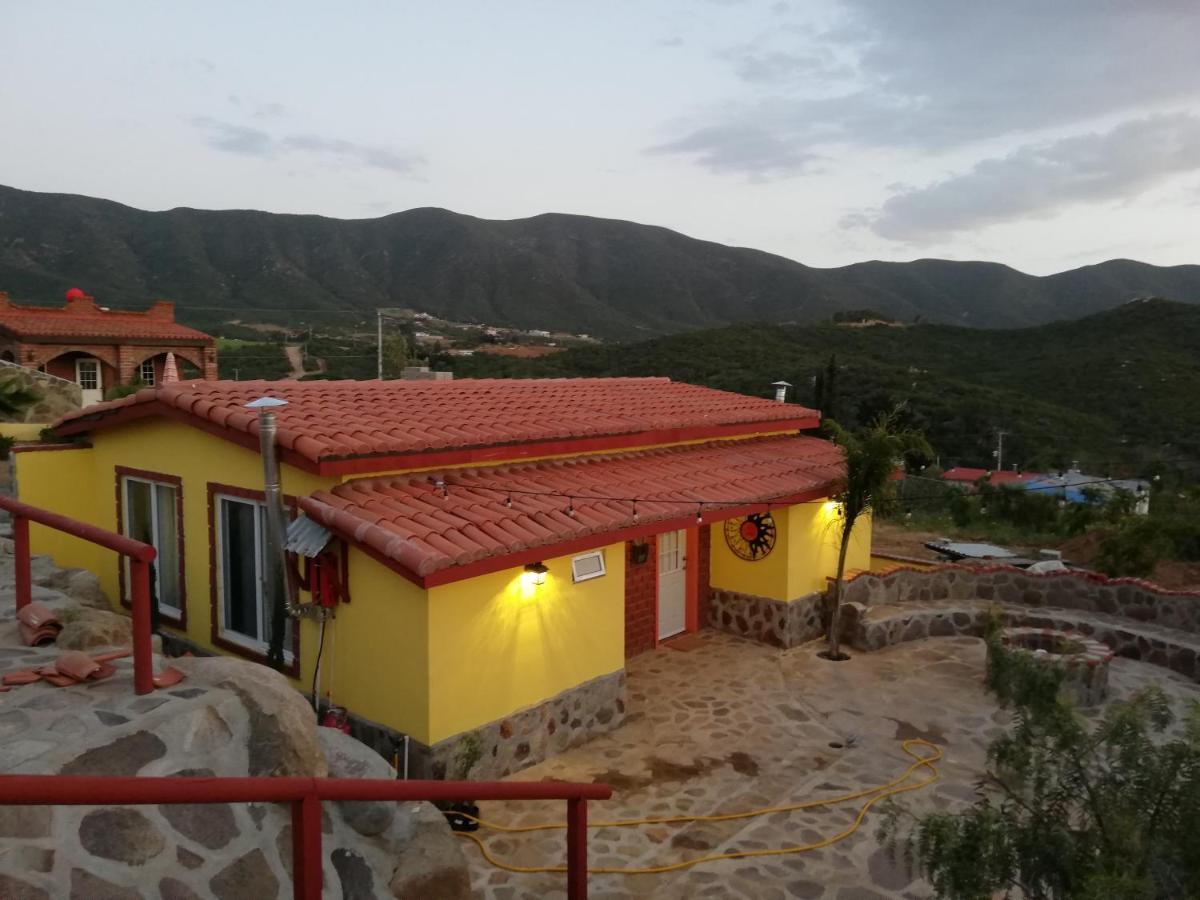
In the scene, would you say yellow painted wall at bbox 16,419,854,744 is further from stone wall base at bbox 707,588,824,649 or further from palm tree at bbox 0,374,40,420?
stone wall base at bbox 707,588,824,649

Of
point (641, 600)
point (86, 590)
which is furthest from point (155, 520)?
point (641, 600)

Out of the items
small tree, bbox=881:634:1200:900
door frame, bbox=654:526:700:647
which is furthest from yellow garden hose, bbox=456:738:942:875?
door frame, bbox=654:526:700:647

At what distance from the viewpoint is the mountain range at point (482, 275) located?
2874 inches

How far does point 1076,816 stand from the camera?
4180 mm

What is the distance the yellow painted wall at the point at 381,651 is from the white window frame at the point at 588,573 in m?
1.86

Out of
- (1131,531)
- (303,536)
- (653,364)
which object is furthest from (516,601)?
(653,364)

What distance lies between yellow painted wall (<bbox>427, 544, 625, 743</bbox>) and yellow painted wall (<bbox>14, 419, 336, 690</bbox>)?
1.57 metres

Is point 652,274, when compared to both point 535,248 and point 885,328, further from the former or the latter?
point 885,328

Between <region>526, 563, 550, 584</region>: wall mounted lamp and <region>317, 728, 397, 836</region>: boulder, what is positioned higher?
<region>526, 563, 550, 584</region>: wall mounted lamp

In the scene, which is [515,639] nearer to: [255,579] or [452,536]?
[452,536]

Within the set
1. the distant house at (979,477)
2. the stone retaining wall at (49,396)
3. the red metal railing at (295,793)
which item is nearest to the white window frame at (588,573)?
the red metal railing at (295,793)

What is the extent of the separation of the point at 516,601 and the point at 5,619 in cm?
395

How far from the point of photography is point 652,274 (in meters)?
90.5

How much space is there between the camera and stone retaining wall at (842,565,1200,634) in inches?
483
